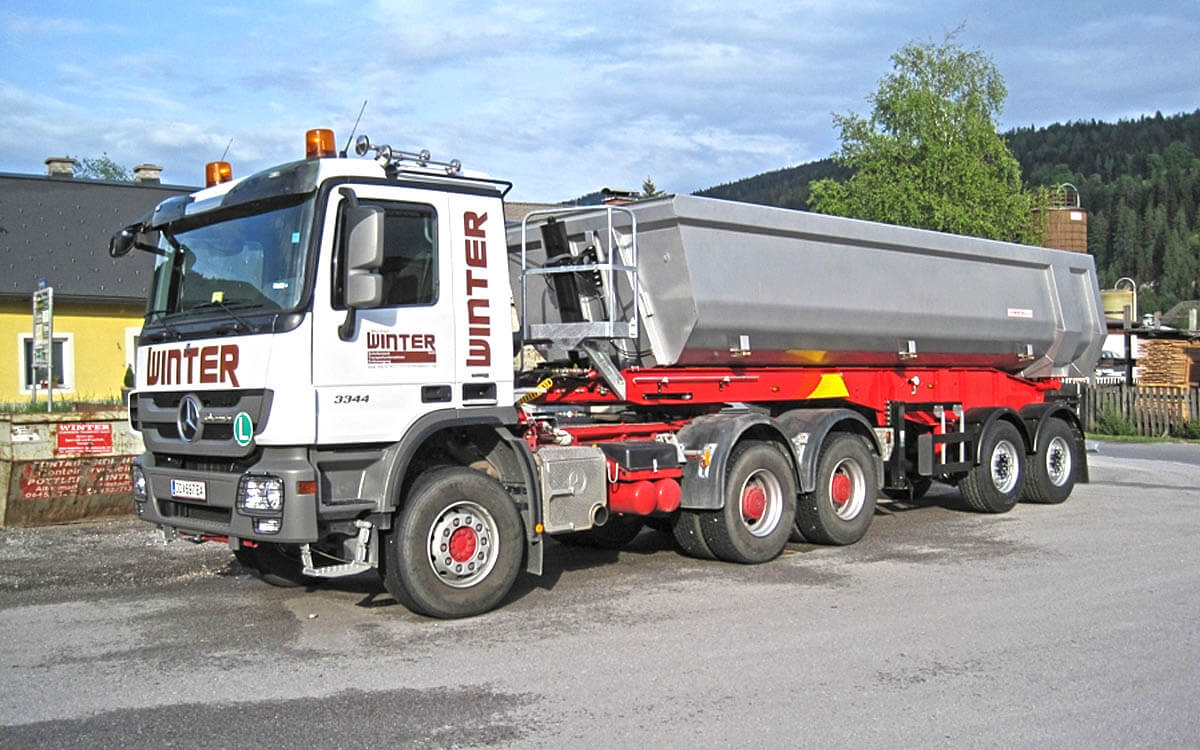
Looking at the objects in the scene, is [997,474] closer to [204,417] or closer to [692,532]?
[692,532]

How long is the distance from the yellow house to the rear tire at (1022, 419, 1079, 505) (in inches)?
763

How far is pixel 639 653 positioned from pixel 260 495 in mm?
2541

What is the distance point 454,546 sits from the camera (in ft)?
26.2

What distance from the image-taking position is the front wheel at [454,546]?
305 inches

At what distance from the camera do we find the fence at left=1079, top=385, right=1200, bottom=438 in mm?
26859

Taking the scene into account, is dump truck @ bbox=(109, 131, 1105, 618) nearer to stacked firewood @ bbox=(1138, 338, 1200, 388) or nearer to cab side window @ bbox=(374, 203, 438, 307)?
cab side window @ bbox=(374, 203, 438, 307)

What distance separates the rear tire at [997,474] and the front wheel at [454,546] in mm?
7089

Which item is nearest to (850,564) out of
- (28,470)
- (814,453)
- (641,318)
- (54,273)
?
(814,453)

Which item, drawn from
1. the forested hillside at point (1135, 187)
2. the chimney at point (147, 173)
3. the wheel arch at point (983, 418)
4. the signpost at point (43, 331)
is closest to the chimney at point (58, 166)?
the chimney at point (147, 173)

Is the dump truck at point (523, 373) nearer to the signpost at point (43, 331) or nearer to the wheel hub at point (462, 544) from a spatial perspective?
the wheel hub at point (462, 544)

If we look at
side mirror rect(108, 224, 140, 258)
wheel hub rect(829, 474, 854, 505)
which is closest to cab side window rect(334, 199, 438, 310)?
side mirror rect(108, 224, 140, 258)

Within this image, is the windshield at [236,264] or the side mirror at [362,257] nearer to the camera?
the side mirror at [362,257]

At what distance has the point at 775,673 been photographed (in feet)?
21.3

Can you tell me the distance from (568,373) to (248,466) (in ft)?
11.1
